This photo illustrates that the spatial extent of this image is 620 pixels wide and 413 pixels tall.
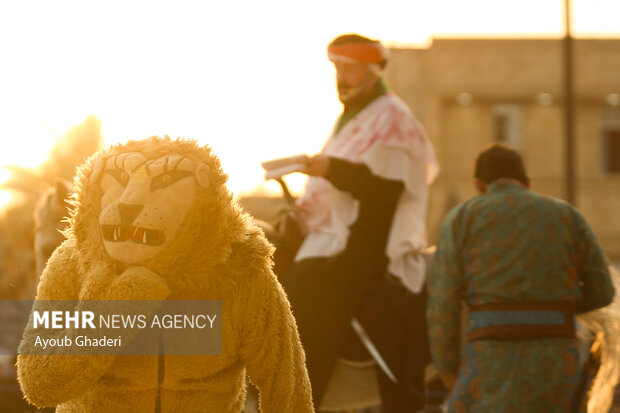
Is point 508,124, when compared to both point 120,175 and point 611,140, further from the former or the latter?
point 120,175

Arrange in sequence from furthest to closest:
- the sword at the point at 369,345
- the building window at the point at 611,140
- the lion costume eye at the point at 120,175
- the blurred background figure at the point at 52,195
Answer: the building window at the point at 611,140, the sword at the point at 369,345, the blurred background figure at the point at 52,195, the lion costume eye at the point at 120,175

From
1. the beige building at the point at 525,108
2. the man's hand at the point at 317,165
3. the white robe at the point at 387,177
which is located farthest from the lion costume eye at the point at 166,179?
the beige building at the point at 525,108

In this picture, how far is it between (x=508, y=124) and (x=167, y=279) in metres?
24.2

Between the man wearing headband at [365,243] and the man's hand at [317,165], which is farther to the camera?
the man wearing headband at [365,243]

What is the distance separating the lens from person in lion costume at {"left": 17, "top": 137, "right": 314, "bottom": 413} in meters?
2.78

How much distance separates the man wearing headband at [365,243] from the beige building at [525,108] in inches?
813

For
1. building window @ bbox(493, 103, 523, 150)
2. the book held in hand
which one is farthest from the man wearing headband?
building window @ bbox(493, 103, 523, 150)

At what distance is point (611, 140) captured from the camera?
87.1ft

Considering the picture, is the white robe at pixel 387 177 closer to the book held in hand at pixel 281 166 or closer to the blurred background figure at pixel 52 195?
the book held in hand at pixel 281 166

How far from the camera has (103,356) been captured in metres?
2.74

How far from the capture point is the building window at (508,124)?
85.3 ft

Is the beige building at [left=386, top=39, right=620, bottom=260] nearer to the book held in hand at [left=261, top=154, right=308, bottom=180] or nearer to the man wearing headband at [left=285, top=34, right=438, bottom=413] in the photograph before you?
the man wearing headband at [left=285, top=34, right=438, bottom=413]

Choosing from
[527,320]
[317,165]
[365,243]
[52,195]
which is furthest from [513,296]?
[52,195]

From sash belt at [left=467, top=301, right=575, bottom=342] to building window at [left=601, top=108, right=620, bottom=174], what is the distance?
22.8 meters
